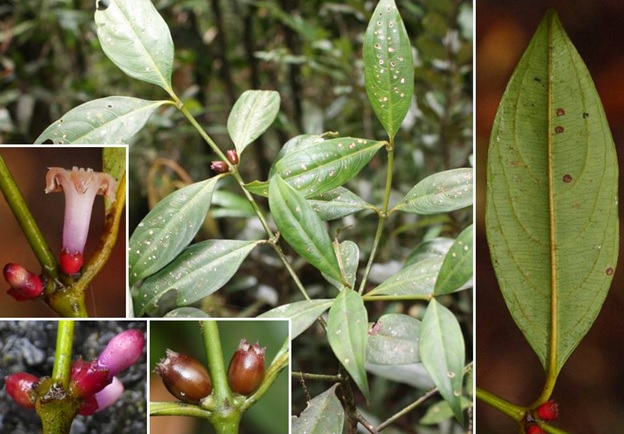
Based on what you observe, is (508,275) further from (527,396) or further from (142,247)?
(142,247)

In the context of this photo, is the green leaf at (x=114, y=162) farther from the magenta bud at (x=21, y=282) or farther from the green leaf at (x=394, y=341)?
the green leaf at (x=394, y=341)

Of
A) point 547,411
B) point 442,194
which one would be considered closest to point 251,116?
point 442,194

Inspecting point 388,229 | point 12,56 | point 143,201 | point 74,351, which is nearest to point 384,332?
point 74,351

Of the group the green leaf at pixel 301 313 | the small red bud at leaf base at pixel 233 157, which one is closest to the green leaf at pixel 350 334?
the green leaf at pixel 301 313

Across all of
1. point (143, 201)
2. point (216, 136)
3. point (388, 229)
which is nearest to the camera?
point (143, 201)

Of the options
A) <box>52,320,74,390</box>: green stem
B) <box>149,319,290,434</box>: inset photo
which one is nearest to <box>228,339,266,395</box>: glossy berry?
<box>149,319,290,434</box>: inset photo

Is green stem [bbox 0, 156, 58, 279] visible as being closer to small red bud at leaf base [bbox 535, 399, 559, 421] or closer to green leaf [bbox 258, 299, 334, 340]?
green leaf [bbox 258, 299, 334, 340]
